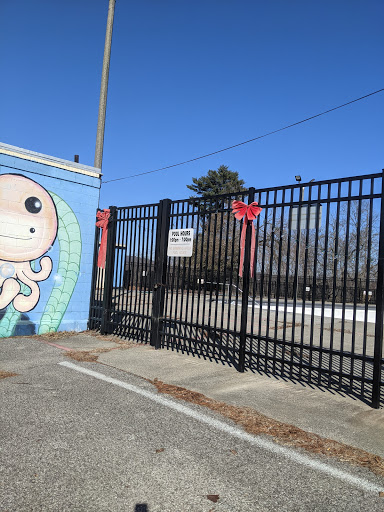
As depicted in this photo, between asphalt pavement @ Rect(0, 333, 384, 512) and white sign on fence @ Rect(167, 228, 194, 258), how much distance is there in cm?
228

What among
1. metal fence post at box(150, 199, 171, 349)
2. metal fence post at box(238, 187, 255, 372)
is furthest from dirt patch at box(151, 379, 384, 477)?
metal fence post at box(150, 199, 171, 349)

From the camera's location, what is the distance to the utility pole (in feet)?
42.8

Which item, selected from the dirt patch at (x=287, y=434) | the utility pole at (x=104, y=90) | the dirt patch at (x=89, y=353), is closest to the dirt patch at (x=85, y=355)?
the dirt patch at (x=89, y=353)

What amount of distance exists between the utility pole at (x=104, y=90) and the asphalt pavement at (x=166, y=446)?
8654 mm

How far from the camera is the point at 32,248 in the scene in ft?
27.8

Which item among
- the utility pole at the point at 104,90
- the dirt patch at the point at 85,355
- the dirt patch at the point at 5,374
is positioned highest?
the utility pole at the point at 104,90

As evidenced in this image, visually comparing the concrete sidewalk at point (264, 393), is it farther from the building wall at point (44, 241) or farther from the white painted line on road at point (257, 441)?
the building wall at point (44, 241)

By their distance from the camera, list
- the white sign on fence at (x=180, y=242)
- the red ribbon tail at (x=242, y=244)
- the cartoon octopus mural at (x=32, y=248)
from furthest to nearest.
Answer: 1. the cartoon octopus mural at (x=32, y=248)
2. the white sign on fence at (x=180, y=242)
3. the red ribbon tail at (x=242, y=244)

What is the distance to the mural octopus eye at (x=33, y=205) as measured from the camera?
8.41 metres

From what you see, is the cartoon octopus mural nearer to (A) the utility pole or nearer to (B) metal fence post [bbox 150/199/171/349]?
(B) metal fence post [bbox 150/199/171/349]

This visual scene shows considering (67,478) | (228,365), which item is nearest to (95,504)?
(67,478)

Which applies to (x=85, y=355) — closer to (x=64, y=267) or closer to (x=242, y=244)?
(x=64, y=267)

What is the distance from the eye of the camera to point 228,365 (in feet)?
21.9

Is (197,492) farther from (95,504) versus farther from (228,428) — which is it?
(228,428)
